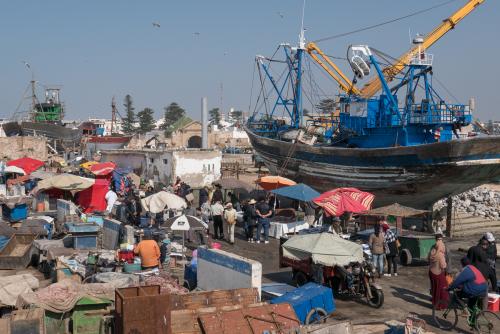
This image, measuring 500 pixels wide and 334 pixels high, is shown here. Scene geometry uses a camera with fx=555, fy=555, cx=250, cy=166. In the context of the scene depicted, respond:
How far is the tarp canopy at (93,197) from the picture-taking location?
23.1m

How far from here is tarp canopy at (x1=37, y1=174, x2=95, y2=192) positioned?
2134 cm

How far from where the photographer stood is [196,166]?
100ft

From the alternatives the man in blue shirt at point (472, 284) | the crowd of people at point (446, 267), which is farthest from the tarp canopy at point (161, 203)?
the man in blue shirt at point (472, 284)

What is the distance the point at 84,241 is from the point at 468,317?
10.6 m

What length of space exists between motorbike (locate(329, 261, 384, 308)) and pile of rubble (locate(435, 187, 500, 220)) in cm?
1922

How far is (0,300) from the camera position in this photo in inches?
404

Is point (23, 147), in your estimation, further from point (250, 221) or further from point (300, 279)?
point (300, 279)

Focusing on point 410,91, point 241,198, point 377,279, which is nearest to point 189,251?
point 377,279

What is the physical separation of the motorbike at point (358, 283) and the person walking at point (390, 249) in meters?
2.00

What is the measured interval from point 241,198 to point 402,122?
29.0ft

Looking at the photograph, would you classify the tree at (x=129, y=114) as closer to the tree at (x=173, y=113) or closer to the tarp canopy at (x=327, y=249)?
the tree at (x=173, y=113)

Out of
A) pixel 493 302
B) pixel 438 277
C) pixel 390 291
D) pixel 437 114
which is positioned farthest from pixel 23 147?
pixel 493 302

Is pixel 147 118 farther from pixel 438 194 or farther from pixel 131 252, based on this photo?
pixel 131 252

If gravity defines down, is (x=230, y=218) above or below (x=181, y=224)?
below
